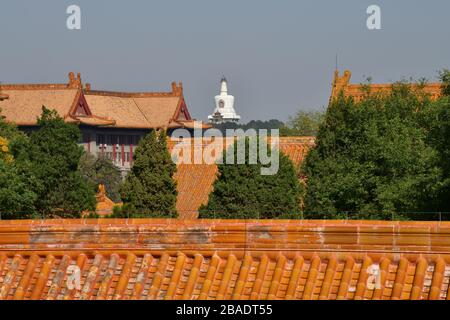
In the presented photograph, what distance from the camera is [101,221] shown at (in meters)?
16.4

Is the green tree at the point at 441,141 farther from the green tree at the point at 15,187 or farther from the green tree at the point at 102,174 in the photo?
the green tree at the point at 102,174

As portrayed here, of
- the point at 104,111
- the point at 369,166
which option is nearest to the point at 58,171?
the point at 369,166

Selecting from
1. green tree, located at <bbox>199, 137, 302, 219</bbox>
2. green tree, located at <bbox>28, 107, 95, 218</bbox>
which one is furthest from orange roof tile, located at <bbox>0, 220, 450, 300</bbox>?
green tree, located at <bbox>28, 107, 95, 218</bbox>

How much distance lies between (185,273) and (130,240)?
29.0 inches

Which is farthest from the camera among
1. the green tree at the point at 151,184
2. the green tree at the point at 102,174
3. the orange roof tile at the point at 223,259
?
the green tree at the point at 102,174

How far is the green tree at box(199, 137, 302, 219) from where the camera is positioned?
49875mm

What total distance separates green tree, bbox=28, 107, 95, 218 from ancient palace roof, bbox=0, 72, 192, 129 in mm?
88611

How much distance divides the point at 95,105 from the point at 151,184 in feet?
359

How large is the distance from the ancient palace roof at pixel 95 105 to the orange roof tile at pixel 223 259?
127 meters

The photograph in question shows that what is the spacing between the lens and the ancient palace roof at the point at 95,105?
14862 cm

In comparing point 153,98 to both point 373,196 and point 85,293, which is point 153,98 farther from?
point 85,293

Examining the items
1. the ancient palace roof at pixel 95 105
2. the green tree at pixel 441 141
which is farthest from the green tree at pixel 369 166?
the ancient palace roof at pixel 95 105
